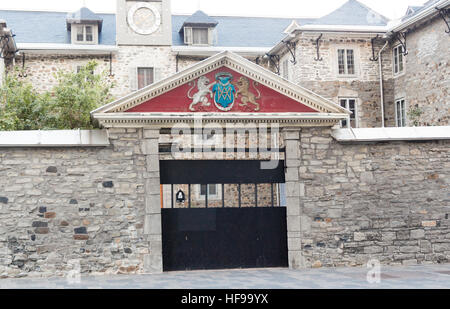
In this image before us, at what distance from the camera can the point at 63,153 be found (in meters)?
12.8

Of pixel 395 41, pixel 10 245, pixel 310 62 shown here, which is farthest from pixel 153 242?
pixel 395 41

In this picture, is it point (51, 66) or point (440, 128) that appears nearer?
point (440, 128)

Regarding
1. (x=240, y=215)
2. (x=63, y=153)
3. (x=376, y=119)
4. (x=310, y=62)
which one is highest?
(x=310, y=62)

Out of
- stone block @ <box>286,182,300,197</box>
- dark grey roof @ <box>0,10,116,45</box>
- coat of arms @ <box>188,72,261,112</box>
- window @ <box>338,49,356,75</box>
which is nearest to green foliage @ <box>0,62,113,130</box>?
dark grey roof @ <box>0,10,116,45</box>

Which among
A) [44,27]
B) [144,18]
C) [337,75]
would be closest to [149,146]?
[337,75]

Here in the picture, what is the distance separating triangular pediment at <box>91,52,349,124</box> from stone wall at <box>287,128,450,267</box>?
0.65 m

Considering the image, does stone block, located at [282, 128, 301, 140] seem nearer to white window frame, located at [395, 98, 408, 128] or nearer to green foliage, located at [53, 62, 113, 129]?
green foliage, located at [53, 62, 113, 129]

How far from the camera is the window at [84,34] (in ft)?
80.6

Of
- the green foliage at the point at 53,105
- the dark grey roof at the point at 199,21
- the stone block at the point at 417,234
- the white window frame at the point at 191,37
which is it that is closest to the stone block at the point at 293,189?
the stone block at the point at 417,234

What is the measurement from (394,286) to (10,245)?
7.63 meters

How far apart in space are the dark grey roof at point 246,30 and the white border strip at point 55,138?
12.8m

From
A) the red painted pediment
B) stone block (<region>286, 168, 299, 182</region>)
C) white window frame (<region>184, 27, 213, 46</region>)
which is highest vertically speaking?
white window frame (<region>184, 27, 213, 46</region>)

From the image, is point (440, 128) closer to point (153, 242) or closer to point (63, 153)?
point (153, 242)

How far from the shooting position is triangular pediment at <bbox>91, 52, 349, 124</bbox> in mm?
A: 13102
